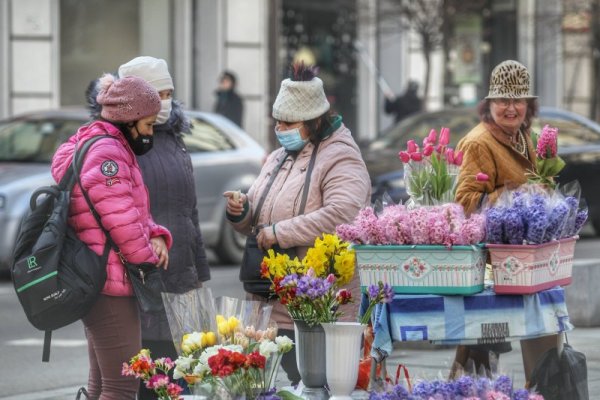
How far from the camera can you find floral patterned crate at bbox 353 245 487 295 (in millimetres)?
5539

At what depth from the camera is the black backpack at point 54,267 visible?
5758mm

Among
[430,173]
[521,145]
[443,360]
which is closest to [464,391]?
[430,173]

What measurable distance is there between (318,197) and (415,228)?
3.44 feet

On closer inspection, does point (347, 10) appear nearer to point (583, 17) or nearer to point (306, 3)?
point (306, 3)

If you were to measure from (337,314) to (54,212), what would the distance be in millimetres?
1228

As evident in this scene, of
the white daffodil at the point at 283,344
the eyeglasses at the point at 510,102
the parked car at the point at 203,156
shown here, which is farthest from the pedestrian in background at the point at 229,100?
the white daffodil at the point at 283,344

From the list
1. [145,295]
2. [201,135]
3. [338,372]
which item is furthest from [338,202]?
[201,135]

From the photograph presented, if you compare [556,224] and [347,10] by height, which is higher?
[347,10]

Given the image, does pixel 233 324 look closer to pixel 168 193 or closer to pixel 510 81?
pixel 168 193

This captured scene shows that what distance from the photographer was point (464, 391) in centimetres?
494

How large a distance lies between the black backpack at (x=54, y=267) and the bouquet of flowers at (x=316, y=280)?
75 centimetres

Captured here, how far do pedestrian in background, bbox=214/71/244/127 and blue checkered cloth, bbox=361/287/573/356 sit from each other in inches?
697

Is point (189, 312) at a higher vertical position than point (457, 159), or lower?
lower

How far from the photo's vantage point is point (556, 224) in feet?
18.9
